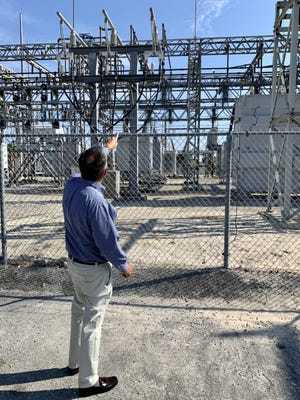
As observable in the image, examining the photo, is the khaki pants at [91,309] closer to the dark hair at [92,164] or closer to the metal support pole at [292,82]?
the dark hair at [92,164]

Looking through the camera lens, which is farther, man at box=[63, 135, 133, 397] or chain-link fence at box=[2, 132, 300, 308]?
chain-link fence at box=[2, 132, 300, 308]

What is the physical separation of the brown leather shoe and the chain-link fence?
1862mm

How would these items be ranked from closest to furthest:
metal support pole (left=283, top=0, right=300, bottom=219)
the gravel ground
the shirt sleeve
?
the shirt sleeve
the gravel ground
metal support pole (left=283, top=0, right=300, bottom=219)

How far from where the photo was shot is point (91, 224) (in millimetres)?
2471

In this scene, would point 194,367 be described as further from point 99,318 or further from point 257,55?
point 257,55

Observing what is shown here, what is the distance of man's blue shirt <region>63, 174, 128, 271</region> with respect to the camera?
2.46 meters

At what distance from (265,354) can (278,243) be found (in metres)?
4.28

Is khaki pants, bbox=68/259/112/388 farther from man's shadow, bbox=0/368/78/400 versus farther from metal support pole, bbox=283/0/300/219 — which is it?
metal support pole, bbox=283/0/300/219

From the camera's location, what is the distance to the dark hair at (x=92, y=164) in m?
2.57

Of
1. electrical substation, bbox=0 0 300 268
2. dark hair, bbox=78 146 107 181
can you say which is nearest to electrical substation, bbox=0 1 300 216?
electrical substation, bbox=0 0 300 268

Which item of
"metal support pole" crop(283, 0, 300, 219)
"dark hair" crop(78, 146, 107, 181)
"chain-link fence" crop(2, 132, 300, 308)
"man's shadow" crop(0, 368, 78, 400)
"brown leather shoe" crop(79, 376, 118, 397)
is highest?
"metal support pole" crop(283, 0, 300, 219)

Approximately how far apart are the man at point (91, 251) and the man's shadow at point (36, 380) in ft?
0.50

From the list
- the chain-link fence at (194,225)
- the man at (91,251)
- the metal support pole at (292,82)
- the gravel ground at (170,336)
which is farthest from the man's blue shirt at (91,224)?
the metal support pole at (292,82)

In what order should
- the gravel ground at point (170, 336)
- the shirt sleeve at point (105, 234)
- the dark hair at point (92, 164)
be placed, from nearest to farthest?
the shirt sleeve at point (105, 234)
the dark hair at point (92, 164)
the gravel ground at point (170, 336)
